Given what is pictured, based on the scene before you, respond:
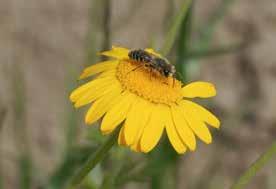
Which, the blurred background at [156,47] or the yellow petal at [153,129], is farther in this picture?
the blurred background at [156,47]

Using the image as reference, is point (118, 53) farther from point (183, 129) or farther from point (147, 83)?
point (183, 129)

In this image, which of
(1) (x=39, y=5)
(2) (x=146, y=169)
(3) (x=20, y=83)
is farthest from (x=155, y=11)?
(2) (x=146, y=169)

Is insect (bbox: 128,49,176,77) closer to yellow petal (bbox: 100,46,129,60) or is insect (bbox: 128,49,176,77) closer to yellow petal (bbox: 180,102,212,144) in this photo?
yellow petal (bbox: 100,46,129,60)

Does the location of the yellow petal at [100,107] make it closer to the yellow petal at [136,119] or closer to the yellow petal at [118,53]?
the yellow petal at [136,119]

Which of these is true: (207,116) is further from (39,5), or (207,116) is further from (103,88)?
(39,5)

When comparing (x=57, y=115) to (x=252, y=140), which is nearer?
(x=57, y=115)

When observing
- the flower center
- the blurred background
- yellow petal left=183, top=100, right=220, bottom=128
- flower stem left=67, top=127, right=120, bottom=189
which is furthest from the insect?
the blurred background

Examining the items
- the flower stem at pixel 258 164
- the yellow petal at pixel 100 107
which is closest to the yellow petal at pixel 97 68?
the yellow petal at pixel 100 107

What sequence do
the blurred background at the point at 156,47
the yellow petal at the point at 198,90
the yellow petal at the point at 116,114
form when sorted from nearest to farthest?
the yellow petal at the point at 116,114 < the yellow petal at the point at 198,90 < the blurred background at the point at 156,47
